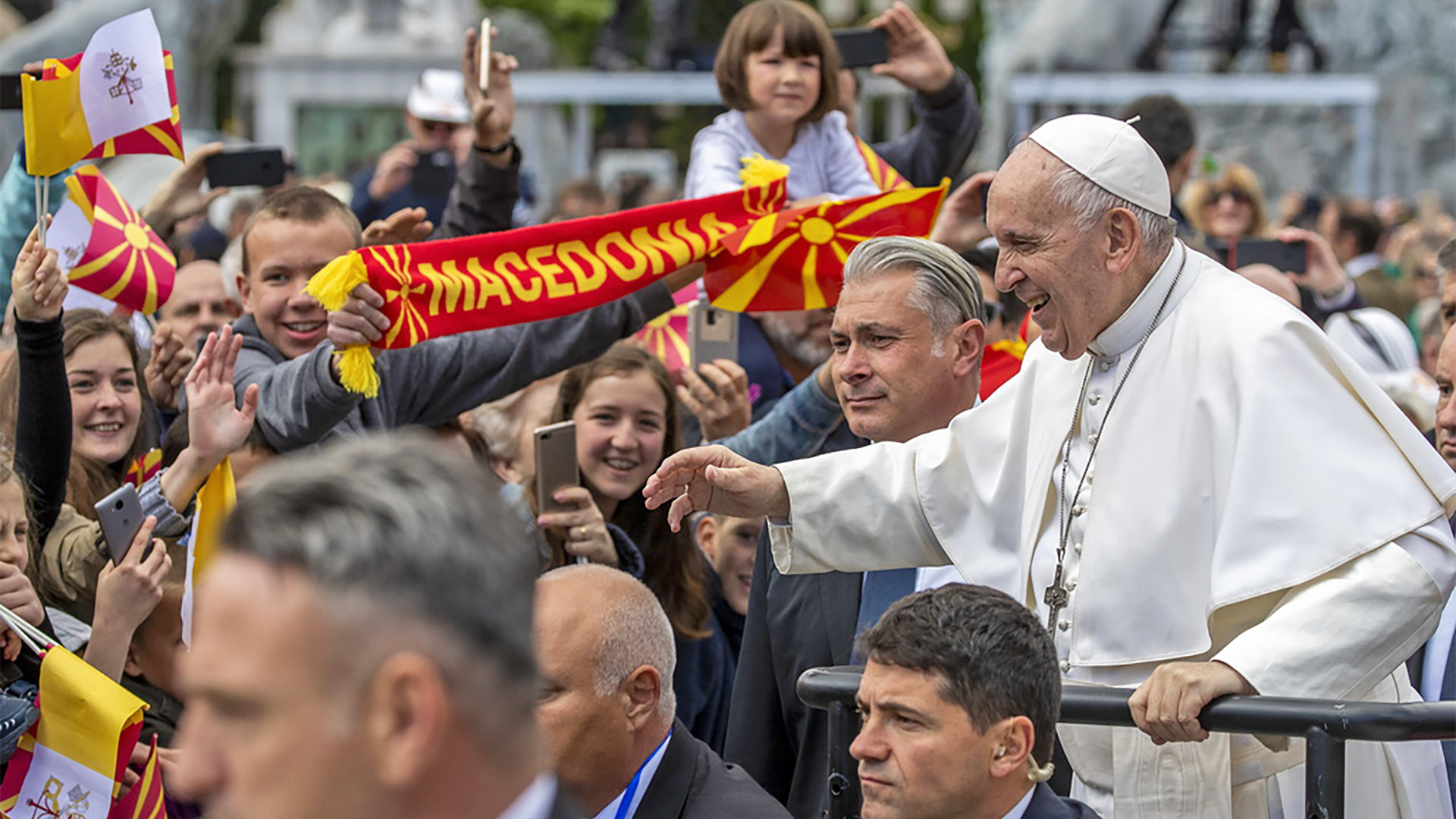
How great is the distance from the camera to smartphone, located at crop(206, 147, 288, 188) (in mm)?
6328

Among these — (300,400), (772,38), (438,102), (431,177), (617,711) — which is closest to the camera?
(617,711)

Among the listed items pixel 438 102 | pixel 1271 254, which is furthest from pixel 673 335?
pixel 438 102

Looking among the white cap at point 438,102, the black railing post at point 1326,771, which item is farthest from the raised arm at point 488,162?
the white cap at point 438,102

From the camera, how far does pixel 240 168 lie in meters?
6.35

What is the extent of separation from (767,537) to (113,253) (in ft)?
7.49

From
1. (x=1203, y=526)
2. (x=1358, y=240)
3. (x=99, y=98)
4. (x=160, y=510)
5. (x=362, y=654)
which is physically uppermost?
(x=362, y=654)

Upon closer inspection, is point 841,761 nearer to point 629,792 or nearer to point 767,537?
point 629,792

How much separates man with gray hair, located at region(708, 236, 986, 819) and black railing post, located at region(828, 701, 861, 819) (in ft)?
2.44

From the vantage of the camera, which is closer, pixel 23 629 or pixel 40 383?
pixel 23 629

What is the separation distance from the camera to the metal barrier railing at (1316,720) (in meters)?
2.82

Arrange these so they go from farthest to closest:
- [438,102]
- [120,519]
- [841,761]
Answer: [438,102]
[120,519]
[841,761]

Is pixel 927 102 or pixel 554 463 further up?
pixel 927 102

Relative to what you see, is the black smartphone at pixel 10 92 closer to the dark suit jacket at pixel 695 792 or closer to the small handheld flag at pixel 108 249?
the small handheld flag at pixel 108 249

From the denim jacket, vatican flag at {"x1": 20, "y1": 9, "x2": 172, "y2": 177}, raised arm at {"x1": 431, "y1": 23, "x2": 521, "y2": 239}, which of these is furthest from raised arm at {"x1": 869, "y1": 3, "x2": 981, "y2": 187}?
vatican flag at {"x1": 20, "y1": 9, "x2": 172, "y2": 177}
